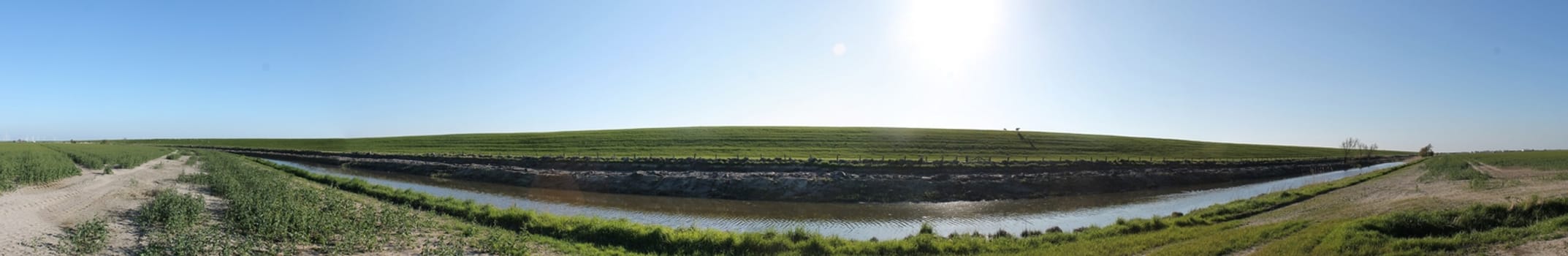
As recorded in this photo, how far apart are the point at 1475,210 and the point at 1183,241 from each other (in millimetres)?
5797

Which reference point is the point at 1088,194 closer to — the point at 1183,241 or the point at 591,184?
the point at 1183,241

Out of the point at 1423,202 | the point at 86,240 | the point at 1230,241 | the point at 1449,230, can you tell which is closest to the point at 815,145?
the point at 1423,202

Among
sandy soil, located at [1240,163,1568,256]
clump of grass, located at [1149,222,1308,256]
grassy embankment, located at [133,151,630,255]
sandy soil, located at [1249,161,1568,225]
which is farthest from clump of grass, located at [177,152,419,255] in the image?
sandy soil, located at [1249,161,1568,225]

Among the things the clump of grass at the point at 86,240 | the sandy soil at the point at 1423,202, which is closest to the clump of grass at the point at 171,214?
the clump of grass at the point at 86,240

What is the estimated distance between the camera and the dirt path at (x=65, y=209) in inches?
476

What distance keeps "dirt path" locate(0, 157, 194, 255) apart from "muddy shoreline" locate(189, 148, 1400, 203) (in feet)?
59.9

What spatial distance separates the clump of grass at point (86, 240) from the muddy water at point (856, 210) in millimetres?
12222

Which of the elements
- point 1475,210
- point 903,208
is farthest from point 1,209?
point 1475,210

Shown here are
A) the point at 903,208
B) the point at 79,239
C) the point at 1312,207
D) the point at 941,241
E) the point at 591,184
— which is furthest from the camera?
the point at 591,184

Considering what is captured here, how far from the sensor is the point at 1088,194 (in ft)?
115

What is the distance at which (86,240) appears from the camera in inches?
459

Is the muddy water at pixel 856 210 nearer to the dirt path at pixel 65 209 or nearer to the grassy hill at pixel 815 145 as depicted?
the dirt path at pixel 65 209

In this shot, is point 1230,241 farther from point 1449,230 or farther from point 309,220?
point 309,220

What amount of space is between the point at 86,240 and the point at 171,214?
3.36 metres
